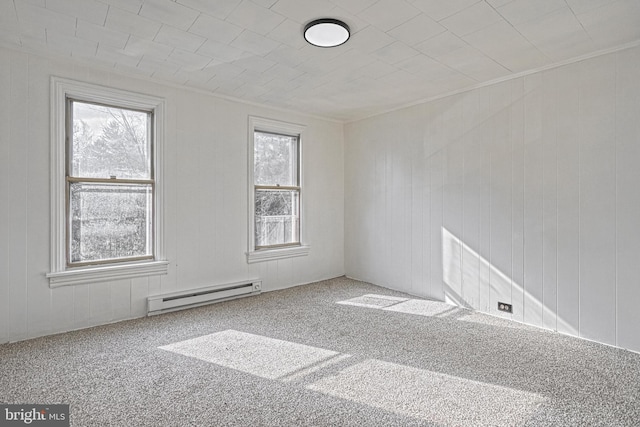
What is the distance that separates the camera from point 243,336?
3080mm

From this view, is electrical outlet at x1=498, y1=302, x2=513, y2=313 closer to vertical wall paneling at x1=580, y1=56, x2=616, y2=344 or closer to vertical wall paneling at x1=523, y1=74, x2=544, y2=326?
vertical wall paneling at x1=523, y1=74, x2=544, y2=326

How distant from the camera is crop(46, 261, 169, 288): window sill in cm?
313

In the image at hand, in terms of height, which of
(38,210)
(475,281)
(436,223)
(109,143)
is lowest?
(475,281)

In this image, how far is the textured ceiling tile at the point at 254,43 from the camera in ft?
8.79

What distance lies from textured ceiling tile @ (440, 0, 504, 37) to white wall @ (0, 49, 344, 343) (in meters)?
2.59

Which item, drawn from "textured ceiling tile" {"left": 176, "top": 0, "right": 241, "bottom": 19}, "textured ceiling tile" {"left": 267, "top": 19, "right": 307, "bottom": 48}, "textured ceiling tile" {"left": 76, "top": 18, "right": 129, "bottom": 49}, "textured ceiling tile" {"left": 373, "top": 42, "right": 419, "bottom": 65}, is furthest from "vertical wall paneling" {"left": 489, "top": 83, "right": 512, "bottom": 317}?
"textured ceiling tile" {"left": 76, "top": 18, "right": 129, "bottom": 49}

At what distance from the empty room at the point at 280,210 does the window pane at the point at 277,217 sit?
0.04 meters

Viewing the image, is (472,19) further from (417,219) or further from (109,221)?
(109,221)

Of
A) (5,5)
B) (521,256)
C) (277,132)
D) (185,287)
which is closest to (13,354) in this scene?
(185,287)

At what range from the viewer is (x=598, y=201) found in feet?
9.58

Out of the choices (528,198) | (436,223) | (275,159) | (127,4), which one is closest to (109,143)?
(127,4)

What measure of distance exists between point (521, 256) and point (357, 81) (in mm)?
2378

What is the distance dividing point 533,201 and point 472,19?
1784mm

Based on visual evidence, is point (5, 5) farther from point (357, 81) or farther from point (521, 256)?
point (521, 256)
